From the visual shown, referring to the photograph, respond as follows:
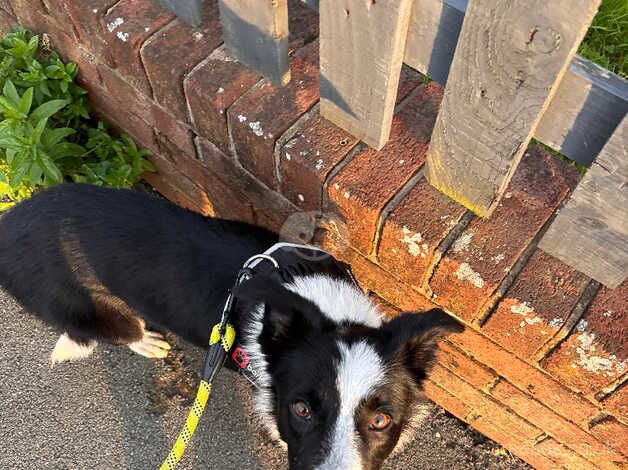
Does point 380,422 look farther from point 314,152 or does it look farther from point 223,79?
point 223,79

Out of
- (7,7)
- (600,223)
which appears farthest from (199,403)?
Answer: (7,7)

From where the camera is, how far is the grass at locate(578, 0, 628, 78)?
238 cm

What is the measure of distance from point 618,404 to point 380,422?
73 cm

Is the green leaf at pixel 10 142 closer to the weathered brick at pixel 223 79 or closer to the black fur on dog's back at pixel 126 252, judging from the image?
the black fur on dog's back at pixel 126 252

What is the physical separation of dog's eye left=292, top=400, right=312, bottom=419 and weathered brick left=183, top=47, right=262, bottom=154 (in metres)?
0.96

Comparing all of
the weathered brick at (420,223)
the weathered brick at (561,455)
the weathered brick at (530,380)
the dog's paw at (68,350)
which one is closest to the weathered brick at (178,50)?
the weathered brick at (420,223)

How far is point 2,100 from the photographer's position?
228 cm

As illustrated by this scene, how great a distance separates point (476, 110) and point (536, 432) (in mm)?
1433

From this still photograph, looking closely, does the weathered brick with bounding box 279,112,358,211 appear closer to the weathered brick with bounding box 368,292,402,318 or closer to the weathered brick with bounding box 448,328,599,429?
the weathered brick with bounding box 368,292,402,318

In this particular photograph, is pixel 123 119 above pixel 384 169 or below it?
below

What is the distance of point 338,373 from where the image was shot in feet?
5.44

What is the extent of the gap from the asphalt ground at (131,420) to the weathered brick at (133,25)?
1.42m

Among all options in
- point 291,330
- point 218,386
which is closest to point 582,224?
point 291,330

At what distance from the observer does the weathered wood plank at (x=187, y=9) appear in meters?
1.91
